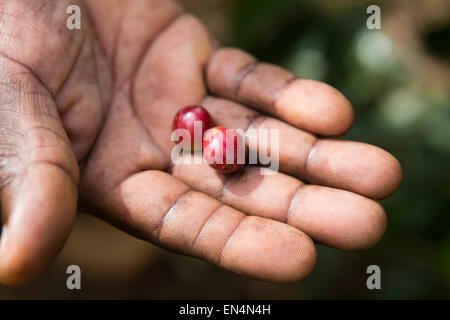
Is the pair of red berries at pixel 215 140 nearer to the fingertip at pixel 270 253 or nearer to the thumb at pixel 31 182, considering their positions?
the fingertip at pixel 270 253

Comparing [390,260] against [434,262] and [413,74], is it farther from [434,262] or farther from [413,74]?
[413,74]

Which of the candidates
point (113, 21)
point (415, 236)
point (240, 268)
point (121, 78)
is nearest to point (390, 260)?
point (415, 236)

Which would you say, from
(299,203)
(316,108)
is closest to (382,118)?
(316,108)

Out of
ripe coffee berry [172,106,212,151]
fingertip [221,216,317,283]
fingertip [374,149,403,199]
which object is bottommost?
fingertip [221,216,317,283]

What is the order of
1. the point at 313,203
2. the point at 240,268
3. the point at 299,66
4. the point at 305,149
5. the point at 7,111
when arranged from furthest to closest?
the point at 299,66 < the point at 305,149 < the point at 313,203 < the point at 240,268 < the point at 7,111

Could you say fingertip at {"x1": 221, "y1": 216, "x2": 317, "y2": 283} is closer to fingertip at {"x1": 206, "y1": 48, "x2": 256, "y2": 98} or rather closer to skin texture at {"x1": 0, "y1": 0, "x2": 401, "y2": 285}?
skin texture at {"x1": 0, "y1": 0, "x2": 401, "y2": 285}

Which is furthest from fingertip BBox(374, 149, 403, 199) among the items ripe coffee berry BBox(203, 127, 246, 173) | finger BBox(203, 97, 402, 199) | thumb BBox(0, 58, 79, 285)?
thumb BBox(0, 58, 79, 285)

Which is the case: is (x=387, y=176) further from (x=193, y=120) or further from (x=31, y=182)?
(x=31, y=182)
